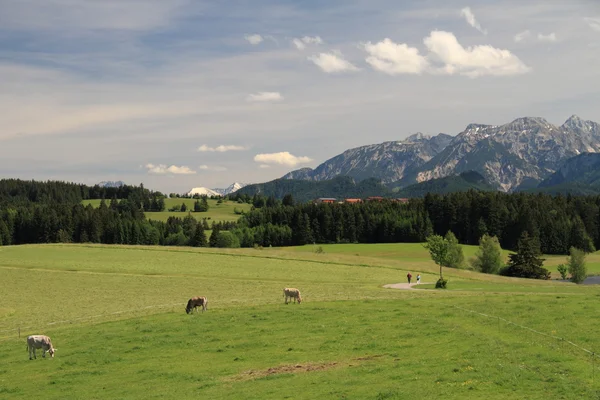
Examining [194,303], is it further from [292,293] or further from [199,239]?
[199,239]

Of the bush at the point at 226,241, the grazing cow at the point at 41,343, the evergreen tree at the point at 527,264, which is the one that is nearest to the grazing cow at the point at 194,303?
the grazing cow at the point at 41,343

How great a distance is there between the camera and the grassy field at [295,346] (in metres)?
23.8

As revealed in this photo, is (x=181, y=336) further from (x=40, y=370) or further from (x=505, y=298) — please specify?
(x=505, y=298)

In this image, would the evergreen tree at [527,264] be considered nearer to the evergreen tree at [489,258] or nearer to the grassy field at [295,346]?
the evergreen tree at [489,258]

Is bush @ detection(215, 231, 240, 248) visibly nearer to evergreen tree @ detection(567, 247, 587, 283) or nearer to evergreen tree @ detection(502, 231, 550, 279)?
evergreen tree @ detection(502, 231, 550, 279)

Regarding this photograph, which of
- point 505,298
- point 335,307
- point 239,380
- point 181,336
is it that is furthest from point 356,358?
point 505,298

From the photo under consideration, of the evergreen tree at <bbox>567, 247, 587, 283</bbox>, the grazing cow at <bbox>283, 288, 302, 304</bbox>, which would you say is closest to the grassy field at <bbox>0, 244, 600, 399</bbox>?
the grazing cow at <bbox>283, 288, 302, 304</bbox>

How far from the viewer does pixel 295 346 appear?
33.6 meters

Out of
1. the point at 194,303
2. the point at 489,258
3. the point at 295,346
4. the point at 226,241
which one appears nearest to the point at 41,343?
the point at 194,303

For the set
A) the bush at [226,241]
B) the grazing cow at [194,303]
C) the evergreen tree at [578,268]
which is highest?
the bush at [226,241]

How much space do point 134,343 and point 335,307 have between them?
17.6m

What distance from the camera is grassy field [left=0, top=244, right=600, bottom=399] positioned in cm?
2380

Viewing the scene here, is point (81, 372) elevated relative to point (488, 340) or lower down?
lower down

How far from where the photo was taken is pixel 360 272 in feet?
306
